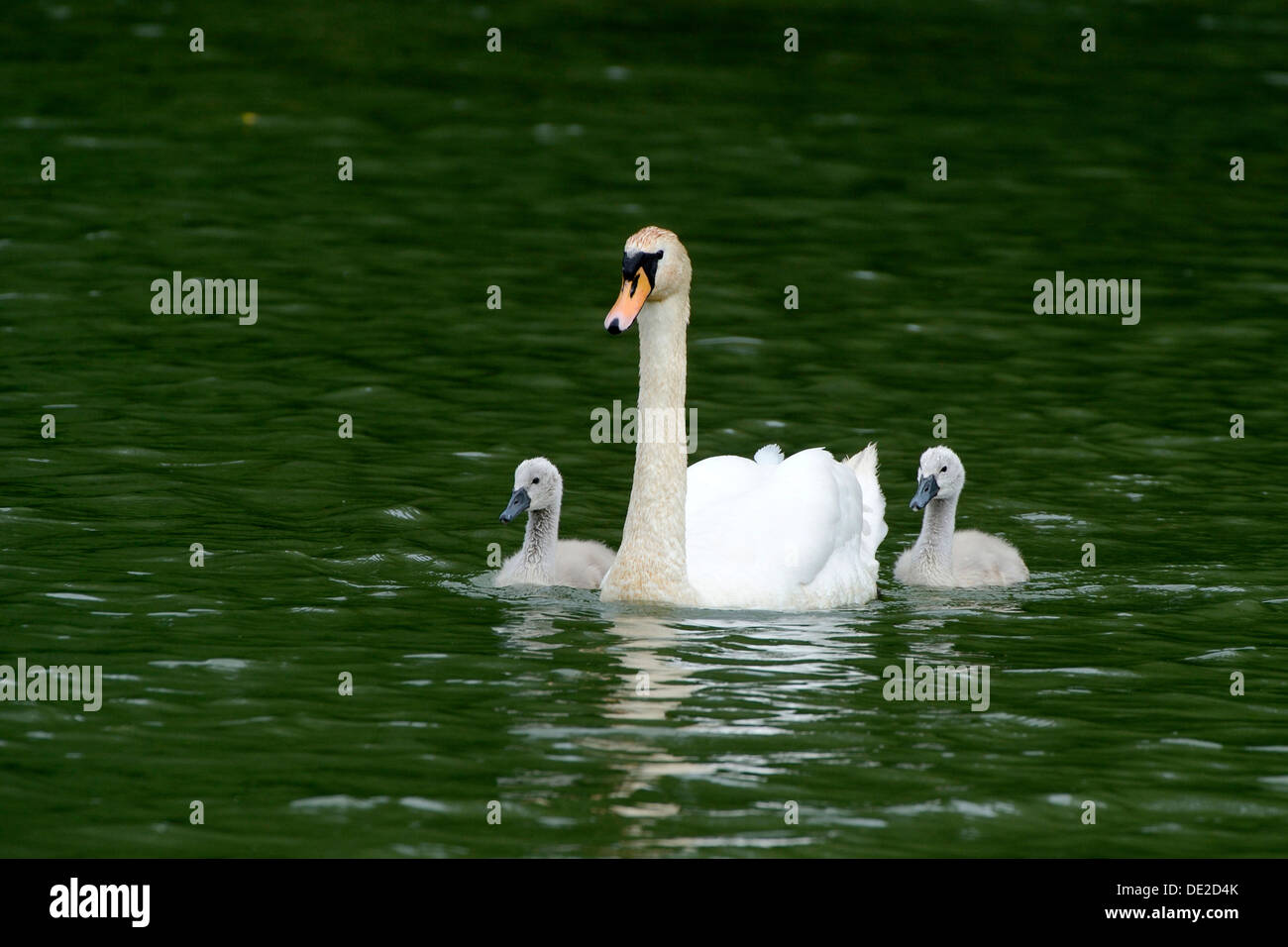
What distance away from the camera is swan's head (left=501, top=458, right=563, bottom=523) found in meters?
14.8

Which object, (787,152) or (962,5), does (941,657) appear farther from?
(962,5)

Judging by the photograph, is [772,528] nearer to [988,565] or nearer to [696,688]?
[988,565]

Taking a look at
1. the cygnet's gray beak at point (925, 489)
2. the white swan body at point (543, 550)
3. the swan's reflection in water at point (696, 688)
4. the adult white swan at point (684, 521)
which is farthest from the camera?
the cygnet's gray beak at point (925, 489)

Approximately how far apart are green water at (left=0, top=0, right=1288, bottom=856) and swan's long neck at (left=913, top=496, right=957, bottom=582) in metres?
0.47

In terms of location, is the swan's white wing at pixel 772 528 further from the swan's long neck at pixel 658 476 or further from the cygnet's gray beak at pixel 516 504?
the cygnet's gray beak at pixel 516 504

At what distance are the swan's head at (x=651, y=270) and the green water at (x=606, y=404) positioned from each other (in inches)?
72.2

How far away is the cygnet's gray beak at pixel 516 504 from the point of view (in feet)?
47.3

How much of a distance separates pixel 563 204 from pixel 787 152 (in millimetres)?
3395

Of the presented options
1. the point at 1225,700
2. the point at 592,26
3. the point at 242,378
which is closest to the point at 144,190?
the point at 242,378

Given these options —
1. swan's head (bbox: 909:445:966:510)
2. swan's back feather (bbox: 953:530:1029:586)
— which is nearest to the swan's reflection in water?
swan's back feather (bbox: 953:530:1029:586)

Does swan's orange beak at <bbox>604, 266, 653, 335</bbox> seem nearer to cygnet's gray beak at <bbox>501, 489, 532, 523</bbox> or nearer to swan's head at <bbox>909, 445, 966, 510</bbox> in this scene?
cygnet's gray beak at <bbox>501, 489, 532, 523</bbox>

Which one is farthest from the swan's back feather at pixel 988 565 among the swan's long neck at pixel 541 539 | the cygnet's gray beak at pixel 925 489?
the swan's long neck at pixel 541 539

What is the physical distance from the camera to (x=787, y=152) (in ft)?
89.3

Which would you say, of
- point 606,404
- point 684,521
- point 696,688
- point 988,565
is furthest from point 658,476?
point 606,404
